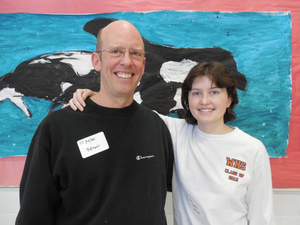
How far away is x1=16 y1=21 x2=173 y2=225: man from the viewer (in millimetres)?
901

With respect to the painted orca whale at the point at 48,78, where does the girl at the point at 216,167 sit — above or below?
below

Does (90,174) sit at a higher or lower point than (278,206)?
higher

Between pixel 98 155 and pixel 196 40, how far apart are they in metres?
1.14

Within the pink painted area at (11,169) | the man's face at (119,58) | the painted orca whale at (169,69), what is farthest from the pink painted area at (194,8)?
the man's face at (119,58)

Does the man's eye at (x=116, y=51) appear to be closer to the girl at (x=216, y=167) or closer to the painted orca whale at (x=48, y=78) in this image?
the girl at (x=216, y=167)

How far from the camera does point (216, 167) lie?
3.58 feet

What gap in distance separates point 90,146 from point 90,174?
14 cm

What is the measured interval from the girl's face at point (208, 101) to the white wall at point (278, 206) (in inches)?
33.5

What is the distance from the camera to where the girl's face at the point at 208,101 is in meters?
1.09

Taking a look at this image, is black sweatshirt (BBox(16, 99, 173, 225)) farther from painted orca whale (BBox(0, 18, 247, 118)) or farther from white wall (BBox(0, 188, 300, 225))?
white wall (BBox(0, 188, 300, 225))

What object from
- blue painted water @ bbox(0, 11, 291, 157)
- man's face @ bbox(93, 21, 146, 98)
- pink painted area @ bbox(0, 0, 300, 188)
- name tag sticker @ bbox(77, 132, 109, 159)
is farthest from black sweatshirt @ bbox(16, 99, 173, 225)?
pink painted area @ bbox(0, 0, 300, 188)

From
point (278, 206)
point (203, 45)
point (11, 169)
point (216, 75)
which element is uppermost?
point (203, 45)

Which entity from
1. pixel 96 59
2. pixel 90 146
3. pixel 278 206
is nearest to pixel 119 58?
pixel 96 59

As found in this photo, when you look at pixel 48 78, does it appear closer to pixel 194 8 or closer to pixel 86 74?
pixel 86 74
